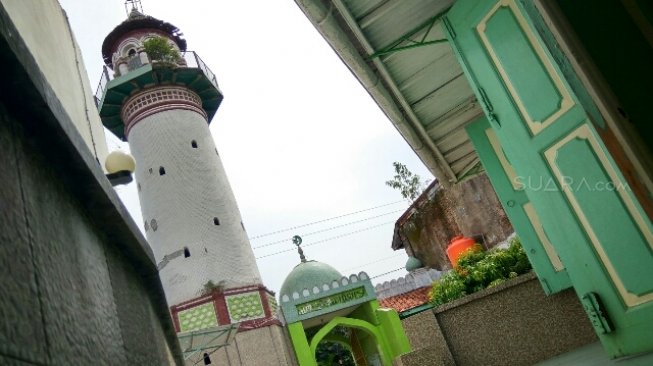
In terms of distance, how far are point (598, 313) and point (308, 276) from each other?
14.7 meters

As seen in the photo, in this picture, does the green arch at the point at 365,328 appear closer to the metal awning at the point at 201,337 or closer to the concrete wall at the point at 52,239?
the metal awning at the point at 201,337

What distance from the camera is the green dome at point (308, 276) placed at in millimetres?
17375

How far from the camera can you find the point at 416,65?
570 centimetres

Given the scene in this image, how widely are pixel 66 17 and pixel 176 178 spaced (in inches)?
377

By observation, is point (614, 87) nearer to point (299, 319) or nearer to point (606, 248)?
point (606, 248)

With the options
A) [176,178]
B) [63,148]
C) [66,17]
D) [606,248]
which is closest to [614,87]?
[63,148]

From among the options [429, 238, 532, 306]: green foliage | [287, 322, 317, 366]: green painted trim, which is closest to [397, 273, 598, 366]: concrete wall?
[429, 238, 532, 306]: green foliage

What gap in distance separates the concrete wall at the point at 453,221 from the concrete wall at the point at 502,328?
1250cm

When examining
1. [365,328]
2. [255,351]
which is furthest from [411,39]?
[255,351]

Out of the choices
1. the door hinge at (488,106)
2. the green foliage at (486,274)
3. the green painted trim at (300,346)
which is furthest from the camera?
the green painted trim at (300,346)

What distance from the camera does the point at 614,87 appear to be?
1.19 meters

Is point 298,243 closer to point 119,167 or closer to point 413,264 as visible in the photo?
point 413,264

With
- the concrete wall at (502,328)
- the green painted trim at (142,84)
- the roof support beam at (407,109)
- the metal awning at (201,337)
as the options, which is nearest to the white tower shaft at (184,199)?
the green painted trim at (142,84)

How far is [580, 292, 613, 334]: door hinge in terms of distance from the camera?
11.3 ft
